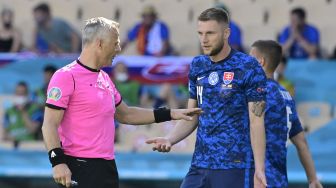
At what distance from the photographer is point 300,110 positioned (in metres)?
11.8

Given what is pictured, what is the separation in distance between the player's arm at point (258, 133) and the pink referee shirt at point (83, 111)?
0.95 metres

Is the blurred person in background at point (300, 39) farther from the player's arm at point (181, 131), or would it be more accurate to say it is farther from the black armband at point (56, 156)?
the black armband at point (56, 156)

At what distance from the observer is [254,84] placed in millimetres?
6414

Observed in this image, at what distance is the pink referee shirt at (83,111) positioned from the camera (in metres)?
6.12

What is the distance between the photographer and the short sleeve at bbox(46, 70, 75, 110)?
607cm

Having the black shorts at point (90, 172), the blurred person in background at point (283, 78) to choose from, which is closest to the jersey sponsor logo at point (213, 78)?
the black shorts at point (90, 172)

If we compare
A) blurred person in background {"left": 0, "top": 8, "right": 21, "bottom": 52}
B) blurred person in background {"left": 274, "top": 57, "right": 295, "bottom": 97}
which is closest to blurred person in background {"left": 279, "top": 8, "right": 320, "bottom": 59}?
blurred person in background {"left": 274, "top": 57, "right": 295, "bottom": 97}

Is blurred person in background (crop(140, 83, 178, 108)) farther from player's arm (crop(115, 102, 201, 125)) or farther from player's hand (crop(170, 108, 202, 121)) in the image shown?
player's hand (crop(170, 108, 202, 121))

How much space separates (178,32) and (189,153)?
2739 millimetres

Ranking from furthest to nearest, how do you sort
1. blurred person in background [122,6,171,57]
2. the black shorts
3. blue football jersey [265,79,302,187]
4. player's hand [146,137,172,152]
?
blurred person in background [122,6,171,57]
blue football jersey [265,79,302,187]
player's hand [146,137,172,152]
the black shorts

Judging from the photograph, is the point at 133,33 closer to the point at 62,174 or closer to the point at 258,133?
the point at 258,133

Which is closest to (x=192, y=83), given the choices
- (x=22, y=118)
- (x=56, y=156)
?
(x=56, y=156)

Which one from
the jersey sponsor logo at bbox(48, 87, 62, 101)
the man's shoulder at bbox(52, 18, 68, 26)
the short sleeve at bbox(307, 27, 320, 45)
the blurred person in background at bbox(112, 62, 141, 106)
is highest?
the jersey sponsor logo at bbox(48, 87, 62, 101)

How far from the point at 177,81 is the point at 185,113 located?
18.0 feet
